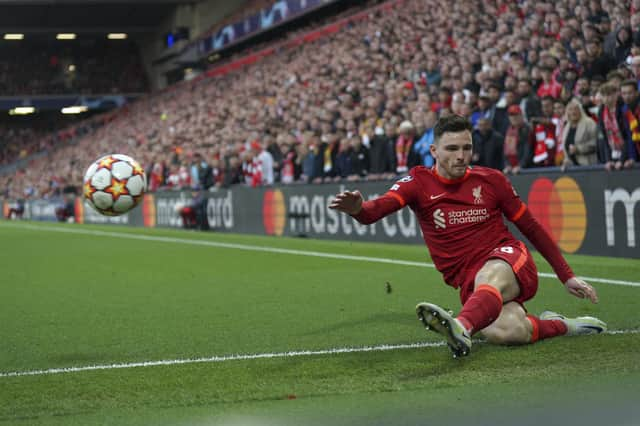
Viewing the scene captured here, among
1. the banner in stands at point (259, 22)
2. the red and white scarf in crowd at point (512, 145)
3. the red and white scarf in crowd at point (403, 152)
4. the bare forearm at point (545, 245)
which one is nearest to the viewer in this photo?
the bare forearm at point (545, 245)

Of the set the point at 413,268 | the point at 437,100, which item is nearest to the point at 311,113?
the point at 437,100

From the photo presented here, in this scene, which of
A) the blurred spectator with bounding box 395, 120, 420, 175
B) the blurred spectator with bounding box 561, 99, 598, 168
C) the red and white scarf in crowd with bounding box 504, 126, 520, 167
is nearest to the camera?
the blurred spectator with bounding box 561, 99, 598, 168

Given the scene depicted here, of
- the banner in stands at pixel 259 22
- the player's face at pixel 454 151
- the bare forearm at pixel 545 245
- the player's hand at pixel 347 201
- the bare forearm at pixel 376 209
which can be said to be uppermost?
the banner in stands at pixel 259 22

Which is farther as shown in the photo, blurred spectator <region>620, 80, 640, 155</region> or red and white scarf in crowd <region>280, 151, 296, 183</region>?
red and white scarf in crowd <region>280, 151, 296, 183</region>

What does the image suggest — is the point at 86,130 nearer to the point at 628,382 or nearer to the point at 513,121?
the point at 513,121

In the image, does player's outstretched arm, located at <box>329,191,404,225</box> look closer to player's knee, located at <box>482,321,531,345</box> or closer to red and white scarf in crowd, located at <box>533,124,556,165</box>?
player's knee, located at <box>482,321,531,345</box>

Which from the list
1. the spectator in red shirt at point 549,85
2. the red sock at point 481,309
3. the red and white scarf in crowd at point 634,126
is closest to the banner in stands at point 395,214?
the red and white scarf in crowd at point 634,126

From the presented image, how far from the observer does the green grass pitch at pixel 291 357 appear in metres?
3.85

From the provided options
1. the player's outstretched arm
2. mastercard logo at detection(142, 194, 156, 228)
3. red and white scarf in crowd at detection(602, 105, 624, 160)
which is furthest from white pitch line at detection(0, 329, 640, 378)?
mastercard logo at detection(142, 194, 156, 228)

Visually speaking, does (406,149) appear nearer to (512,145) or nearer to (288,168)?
(512,145)

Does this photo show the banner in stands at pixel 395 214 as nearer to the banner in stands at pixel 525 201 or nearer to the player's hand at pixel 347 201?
the banner in stands at pixel 525 201

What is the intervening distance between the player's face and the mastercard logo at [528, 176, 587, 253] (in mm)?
6806

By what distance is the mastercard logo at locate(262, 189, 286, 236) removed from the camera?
18.9m

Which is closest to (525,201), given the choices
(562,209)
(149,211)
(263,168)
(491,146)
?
(562,209)
